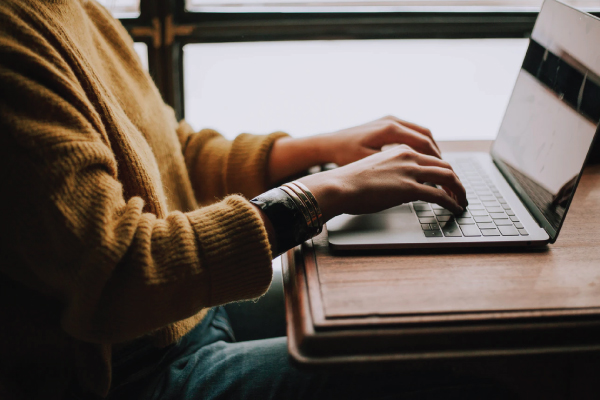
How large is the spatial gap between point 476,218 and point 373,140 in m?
0.25

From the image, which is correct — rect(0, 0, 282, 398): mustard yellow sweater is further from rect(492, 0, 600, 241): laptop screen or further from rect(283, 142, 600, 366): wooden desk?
rect(492, 0, 600, 241): laptop screen

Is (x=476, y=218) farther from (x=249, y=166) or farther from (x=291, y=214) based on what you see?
(x=249, y=166)

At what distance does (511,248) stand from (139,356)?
586 millimetres

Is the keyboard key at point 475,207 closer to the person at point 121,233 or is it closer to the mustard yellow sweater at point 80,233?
the person at point 121,233

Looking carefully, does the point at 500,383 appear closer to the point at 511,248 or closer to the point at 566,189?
the point at 511,248

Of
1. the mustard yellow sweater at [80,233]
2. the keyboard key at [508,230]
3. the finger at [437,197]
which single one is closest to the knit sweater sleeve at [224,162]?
the mustard yellow sweater at [80,233]

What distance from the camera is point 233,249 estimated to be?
566 mm

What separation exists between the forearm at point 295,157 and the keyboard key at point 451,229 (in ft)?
0.97

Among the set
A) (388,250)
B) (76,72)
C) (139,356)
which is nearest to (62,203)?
(76,72)

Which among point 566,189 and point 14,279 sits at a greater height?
point 566,189

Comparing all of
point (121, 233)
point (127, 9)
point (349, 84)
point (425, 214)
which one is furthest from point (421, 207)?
point (127, 9)

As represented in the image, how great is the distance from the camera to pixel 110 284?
524 millimetres

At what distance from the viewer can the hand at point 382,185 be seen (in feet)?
2.17

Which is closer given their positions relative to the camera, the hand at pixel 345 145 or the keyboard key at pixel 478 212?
the keyboard key at pixel 478 212
